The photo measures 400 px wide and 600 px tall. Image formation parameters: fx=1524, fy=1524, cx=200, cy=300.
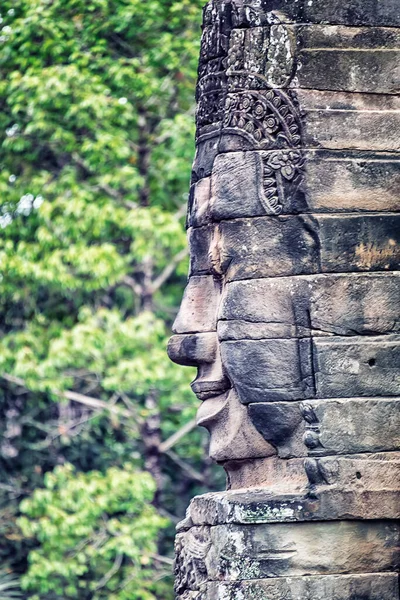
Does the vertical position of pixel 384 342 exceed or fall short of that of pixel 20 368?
it falls short

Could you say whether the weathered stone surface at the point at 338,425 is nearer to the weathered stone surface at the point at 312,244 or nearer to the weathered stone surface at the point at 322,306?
the weathered stone surface at the point at 322,306

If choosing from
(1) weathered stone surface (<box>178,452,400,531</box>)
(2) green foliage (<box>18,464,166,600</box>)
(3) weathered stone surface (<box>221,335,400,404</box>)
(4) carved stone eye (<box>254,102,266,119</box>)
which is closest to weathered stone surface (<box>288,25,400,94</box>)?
(4) carved stone eye (<box>254,102,266,119</box>)

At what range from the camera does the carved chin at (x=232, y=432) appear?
8.08m

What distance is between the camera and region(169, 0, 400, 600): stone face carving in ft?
25.3

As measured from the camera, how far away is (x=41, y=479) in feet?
56.2

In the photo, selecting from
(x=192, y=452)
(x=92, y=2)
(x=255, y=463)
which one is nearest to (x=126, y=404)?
(x=192, y=452)

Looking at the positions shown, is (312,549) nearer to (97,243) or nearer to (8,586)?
(8,586)

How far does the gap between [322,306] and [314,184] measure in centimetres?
65

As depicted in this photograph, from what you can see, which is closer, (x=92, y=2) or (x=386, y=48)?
(x=386, y=48)

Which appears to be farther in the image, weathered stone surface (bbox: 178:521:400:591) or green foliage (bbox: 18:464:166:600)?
green foliage (bbox: 18:464:166:600)

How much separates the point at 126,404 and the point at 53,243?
191 cm

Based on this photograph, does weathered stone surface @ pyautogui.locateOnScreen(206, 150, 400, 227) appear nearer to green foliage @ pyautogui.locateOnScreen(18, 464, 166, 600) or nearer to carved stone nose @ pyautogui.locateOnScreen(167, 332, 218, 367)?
carved stone nose @ pyautogui.locateOnScreen(167, 332, 218, 367)

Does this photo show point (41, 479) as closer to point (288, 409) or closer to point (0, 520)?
point (0, 520)

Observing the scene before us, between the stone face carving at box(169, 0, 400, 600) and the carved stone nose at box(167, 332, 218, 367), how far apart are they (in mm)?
43
